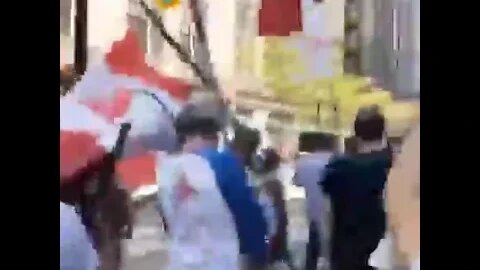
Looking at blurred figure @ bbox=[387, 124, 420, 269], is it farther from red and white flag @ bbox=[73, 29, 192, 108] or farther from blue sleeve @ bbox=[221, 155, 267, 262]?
red and white flag @ bbox=[73, 29, 192, 108]

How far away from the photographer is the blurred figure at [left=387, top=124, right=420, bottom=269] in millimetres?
976

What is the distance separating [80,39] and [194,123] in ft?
0.67

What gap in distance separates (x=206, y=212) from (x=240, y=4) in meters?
0.31

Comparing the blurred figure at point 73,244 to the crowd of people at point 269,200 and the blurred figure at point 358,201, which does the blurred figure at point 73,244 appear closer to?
the crowd of people at point 269,200

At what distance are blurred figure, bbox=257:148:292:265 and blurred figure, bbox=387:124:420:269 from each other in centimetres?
16

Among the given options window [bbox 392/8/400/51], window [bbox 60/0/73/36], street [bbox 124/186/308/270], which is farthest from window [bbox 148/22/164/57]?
window [bbox 392/8/400/51]

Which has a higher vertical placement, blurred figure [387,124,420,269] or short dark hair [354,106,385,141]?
short dark hair [354,106,385,141]

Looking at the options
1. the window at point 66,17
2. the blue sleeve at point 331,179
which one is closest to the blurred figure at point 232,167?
the blue sleeve at point 331,179

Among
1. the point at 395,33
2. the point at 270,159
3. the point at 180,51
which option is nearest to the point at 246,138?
the point at 270,159

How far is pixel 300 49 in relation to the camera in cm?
99

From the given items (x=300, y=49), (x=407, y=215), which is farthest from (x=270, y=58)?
(x=407, y=215)

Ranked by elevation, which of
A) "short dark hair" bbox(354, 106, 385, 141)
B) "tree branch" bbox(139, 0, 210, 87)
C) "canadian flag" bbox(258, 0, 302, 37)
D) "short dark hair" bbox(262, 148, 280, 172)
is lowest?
"short dark hair" bbox(262, 148, 280, 172)

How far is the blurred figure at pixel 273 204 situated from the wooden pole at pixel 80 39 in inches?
11.5
